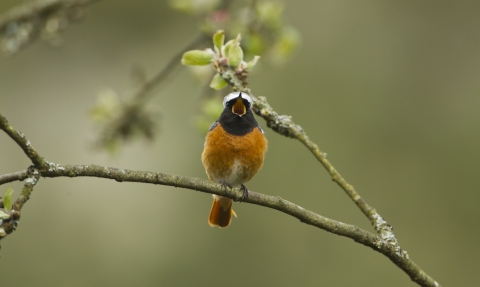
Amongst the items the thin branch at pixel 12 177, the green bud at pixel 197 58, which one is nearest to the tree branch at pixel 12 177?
the thin branch at pixel 12 177

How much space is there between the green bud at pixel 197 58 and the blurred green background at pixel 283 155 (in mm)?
3441

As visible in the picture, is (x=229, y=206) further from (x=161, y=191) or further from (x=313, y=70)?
(x=313, y=70)

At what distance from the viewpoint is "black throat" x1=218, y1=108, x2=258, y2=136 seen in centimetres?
329

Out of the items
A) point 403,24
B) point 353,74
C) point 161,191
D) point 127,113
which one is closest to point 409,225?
point 353,74

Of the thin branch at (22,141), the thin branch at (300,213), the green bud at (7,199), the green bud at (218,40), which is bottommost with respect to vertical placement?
the green bud at (7,199)

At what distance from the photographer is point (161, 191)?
261 inches

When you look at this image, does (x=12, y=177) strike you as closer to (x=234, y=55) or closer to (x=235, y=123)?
(x=234, y=55)

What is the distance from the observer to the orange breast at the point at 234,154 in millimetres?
3270

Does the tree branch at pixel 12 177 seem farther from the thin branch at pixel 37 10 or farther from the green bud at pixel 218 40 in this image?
the thin branch at pixel 37 10

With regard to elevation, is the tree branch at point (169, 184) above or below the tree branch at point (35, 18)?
below

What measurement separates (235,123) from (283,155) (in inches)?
125

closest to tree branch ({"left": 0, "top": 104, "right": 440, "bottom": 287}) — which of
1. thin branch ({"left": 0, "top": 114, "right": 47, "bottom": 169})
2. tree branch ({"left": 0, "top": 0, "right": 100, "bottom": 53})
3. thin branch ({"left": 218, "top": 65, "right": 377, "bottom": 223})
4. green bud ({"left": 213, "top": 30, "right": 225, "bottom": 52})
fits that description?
thin branch ({"left": 0, "top": 114, "right": 47, "bottom": 169})

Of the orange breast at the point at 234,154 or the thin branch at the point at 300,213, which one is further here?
the orange breast at the point at 234,154

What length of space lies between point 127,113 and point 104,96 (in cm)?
26
